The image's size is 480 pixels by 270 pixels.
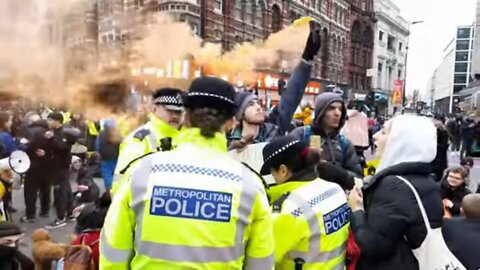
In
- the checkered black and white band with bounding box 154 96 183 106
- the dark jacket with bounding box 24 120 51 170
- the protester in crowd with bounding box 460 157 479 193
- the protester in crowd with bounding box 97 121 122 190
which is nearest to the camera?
the checkered black and white band with bounding box 154 96 183 106

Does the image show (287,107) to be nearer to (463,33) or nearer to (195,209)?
(195,209)

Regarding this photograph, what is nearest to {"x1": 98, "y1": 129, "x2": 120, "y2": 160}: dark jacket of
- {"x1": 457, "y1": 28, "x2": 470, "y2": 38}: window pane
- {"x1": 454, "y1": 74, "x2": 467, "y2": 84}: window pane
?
{"x1": 454, "y1": 74, "x2": 467, "y2": 84}: window pane

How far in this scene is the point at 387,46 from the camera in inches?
3374

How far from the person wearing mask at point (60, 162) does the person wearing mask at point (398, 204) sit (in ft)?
22.1

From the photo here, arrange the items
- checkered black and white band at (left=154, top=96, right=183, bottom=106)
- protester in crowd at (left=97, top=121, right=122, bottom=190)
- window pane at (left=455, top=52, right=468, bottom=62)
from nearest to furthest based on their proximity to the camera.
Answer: checkered black and white band at (left=154, top=96, right=183, bottom=106) → protester in crowd at (left=97, top=121, right=122, bottom=190) → window pane at (left=455, top=52, right=468, bottom=62)

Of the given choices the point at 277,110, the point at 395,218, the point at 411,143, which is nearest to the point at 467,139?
the point at 277,110

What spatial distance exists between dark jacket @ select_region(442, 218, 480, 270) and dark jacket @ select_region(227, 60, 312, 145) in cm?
167

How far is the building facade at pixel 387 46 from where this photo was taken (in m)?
78.2

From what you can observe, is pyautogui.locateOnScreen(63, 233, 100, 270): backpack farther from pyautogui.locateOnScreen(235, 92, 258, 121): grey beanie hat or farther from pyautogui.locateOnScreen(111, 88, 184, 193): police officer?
pyautogui.locateOnScreen(235, 92, 258, 121): grey beanie hat

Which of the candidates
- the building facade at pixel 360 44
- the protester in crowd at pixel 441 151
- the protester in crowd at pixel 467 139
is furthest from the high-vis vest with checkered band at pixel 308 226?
the building facade at pixel 360 44

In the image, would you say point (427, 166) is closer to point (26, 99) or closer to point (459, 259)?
point (459, 259)

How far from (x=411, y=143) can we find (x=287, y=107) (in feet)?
6.02

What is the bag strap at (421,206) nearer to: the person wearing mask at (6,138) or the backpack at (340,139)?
the backpack at (340,139)

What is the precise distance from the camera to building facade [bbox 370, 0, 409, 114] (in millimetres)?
78188
